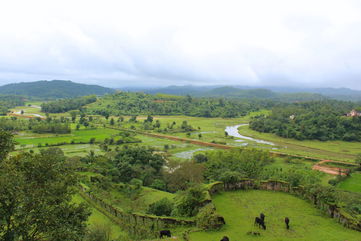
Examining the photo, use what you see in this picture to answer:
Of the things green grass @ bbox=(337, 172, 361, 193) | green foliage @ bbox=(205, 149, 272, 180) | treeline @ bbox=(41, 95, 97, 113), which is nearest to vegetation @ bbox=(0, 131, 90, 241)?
green foliage @ bbox=(205, 149, 272, 180)

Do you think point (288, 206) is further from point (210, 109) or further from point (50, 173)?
point (210, 109)

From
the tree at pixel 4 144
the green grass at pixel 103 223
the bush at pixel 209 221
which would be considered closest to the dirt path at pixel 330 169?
the bush at pixel 209 221

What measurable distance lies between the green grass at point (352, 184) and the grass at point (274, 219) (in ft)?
67.5

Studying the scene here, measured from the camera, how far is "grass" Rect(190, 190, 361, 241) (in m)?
15.3

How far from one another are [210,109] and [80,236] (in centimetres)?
14287

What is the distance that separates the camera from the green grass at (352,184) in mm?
35781

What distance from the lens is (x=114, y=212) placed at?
2195 cm

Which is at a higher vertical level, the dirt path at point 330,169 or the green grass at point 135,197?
the green grass at point 135,197

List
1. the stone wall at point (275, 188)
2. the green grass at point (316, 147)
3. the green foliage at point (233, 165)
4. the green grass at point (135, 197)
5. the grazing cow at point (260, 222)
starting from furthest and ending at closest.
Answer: the green grass at point (316, 147) → the green foliage at point (233, 165) → the green grass at point (135, 197) → the stone wall at point (275, 188) → the grazing cow at point (260, 222)

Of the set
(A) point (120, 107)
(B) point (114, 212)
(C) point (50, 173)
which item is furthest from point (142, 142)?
(A) point (120, 107)

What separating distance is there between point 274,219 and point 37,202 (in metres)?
14.7

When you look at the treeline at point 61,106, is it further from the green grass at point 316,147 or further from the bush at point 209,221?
the bush at point 209,221

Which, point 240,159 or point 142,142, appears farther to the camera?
point 142,142

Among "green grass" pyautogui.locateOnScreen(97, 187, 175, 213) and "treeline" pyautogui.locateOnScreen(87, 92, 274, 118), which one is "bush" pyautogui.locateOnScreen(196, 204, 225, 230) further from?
"treeline" pyautogui.locateOnScreen(87, 92, 274, 118)
